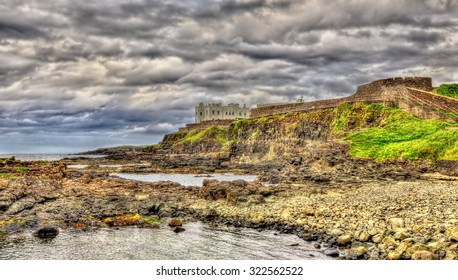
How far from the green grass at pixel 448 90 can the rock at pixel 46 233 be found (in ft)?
166

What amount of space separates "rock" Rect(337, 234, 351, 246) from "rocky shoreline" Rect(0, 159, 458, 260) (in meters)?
0.04

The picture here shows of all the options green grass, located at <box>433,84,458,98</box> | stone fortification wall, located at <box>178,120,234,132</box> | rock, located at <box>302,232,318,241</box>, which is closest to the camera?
rock, located at <box>302,232,318,241</box>

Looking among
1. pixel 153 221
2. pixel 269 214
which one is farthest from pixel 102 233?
pixel 269 214

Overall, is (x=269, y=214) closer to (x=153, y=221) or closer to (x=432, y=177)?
(x=153, y=221)

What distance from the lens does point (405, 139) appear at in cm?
4262

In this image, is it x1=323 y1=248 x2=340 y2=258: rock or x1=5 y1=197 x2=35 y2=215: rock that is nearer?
x1=323 y1=248 x2=340 y2=258: rock

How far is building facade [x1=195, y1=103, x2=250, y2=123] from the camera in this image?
14150 cm

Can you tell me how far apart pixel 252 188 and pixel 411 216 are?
12.7m

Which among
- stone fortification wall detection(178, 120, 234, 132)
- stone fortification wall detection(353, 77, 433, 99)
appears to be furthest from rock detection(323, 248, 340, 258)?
stone fortification wall detection(178, 120, 234, 132)

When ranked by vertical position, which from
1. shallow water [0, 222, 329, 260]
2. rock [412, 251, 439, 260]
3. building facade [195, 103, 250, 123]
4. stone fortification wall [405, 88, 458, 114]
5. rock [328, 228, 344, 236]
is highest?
building facade [195, 103, 250, 123]

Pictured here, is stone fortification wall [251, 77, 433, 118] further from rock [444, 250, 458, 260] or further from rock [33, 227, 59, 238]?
rock [33, 227, 59, 238]

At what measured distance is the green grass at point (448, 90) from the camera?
55250 mm

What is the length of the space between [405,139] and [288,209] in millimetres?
24151

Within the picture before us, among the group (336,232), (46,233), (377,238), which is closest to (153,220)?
(46,233)
